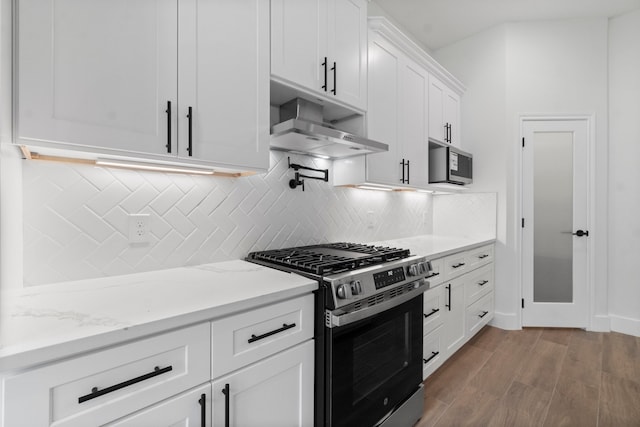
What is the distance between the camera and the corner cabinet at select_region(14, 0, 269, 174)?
927 mm

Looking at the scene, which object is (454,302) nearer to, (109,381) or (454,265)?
(454,265)

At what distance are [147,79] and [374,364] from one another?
1561mm

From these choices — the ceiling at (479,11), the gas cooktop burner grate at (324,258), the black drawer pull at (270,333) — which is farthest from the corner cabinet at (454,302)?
the ceiling at (479,11)

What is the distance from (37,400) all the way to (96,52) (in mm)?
1013

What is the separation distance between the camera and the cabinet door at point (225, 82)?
124cm

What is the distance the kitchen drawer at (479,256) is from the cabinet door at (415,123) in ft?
2.37

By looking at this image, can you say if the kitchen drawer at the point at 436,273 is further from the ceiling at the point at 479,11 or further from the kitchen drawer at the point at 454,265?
the ceiling at the point at 479,11

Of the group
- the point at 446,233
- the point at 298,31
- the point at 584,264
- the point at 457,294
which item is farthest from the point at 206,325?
the point at 584,264

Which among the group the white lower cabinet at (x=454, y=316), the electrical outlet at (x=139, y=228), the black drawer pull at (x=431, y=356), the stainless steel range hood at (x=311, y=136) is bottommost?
the black drawer pull at (x=431, y=356)

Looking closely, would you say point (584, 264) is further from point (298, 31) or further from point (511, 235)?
point (298, 31)

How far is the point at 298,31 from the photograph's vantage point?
1.65m

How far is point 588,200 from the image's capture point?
311 cm

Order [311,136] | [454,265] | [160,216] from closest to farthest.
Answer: [160,216] → [311,136] → [454,265]

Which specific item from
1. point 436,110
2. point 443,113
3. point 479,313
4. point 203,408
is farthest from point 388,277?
point 443,113
